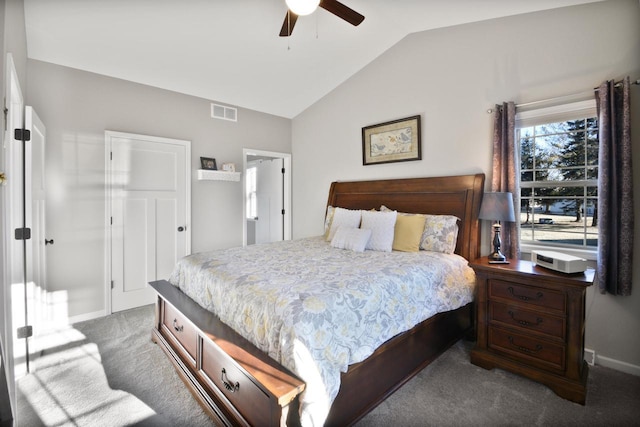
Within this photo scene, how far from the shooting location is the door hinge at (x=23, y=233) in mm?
2082

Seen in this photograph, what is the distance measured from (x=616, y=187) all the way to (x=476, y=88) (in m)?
1.46

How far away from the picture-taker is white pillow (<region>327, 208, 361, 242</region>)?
127 inches

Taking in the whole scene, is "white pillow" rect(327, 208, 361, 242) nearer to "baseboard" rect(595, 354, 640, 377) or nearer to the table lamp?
the table lamp

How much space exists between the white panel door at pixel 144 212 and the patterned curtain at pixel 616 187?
4.24 metres

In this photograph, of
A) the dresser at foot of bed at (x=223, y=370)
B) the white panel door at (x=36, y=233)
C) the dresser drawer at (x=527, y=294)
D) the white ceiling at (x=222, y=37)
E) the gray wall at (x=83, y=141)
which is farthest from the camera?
the gray wall at (x=83, y=141)

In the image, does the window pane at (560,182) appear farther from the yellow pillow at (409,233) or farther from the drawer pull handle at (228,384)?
the drawer pull handle at (228,384)

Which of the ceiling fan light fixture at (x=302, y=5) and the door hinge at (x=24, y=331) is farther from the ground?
the ceiling fan light fixture at (x=302, y=5)

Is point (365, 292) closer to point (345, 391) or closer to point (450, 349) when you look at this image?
point (345, 391)

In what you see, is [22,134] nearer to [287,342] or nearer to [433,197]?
[287,342]

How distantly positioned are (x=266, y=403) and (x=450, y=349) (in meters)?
1.88

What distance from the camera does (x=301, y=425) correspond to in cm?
136

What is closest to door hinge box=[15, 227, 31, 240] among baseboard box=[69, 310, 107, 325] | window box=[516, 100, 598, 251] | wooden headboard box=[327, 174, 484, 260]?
baseboard box=[69, 310, 107, 325]

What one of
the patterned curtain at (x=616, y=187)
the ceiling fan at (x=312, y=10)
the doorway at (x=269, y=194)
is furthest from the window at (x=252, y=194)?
the patterned curtain at (x=616, y=187)

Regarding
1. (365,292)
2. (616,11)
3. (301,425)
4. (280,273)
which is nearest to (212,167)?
(280,273)
